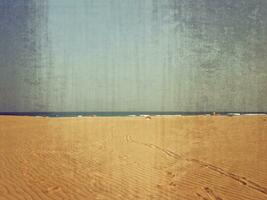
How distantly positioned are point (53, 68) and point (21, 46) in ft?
8.54

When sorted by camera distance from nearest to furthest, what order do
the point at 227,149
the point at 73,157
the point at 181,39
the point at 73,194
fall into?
the point at 73,194, the point at 73,157, the point at 227,149, the point at 181,39

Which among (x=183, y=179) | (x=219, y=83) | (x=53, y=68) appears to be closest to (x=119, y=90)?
(x=53, y=68)

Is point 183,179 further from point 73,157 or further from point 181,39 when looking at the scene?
point 181,39

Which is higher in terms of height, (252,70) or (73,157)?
(252,70)

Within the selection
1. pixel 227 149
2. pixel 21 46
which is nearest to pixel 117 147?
pixel 227 149

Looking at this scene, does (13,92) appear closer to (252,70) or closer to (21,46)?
(21,46)

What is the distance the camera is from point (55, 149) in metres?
10.7

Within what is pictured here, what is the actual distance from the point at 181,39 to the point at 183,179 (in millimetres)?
18512

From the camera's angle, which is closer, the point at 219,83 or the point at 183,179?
the point at 183,179

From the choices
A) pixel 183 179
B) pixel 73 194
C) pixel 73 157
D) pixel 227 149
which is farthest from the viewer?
pixel 227 149

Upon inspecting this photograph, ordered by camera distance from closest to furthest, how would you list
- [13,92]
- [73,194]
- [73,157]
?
[73,194]
[73,157]
[13,92]

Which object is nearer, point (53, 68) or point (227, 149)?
point (227, 149)

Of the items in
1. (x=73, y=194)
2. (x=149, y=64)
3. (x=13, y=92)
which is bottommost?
(x=73, y=194)

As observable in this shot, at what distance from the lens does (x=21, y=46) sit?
82.3 feet
